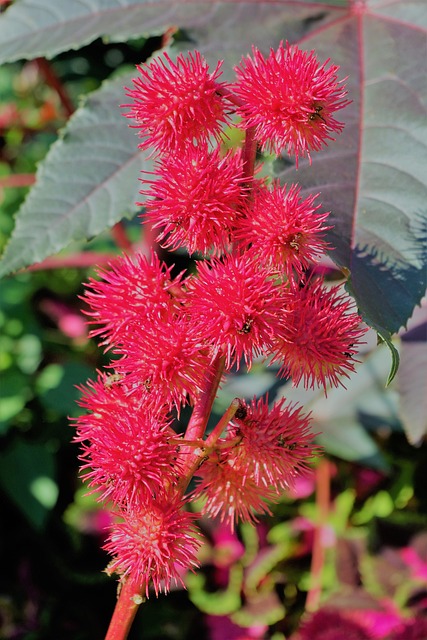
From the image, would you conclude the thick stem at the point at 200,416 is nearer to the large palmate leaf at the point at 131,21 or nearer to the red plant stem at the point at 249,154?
the red plant stem at the point at 249,154

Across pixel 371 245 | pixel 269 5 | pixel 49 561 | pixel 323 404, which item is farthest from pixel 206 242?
pixel 49 561

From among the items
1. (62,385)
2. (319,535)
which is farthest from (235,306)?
(319,535)

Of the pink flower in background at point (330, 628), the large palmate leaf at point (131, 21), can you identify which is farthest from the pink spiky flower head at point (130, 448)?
the pink flower in background at point (330, 628)

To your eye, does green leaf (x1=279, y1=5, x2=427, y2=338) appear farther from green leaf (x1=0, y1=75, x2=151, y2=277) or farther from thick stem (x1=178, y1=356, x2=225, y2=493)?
green leaf (x1=0, y1=75, x2=151, y2=277)

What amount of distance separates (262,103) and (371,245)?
0.19 meters

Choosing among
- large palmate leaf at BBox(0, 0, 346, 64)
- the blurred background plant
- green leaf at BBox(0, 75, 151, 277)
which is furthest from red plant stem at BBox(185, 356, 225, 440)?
the blurred background plant

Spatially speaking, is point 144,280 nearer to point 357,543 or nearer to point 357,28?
point 357,28

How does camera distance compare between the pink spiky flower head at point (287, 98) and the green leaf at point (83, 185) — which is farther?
the green leaf at point (83, 185)

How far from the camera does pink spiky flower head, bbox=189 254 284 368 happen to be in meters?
0.57

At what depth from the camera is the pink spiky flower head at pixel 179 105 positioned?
591mm

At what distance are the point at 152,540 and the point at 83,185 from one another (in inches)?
18.8

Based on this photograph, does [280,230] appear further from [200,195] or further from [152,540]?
[152,540]

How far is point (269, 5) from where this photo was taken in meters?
0.98

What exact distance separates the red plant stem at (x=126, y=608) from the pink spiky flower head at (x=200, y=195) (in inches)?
10.9
